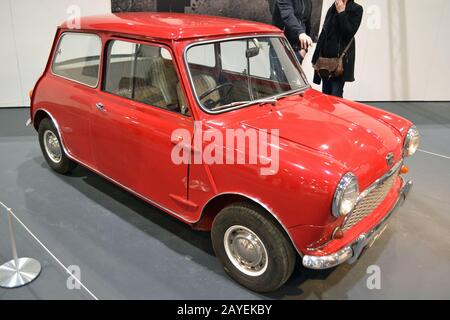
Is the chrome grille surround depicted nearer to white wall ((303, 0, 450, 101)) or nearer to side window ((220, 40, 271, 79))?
side window ((220, 40, 271, 79))

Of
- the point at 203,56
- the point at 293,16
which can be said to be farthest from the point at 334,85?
the point at 203,56

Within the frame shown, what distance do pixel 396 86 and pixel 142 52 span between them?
5507 millimetres

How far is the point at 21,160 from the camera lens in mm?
4258

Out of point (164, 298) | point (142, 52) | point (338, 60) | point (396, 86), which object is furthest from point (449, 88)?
point (164, 298)

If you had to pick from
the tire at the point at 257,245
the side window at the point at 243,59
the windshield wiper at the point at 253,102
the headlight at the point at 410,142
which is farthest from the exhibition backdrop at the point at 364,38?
the tire at the point at 257,245

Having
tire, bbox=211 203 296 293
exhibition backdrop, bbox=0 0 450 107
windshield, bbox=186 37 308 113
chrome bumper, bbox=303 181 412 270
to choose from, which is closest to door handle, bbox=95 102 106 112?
windshield, bbox=186 37 308 113

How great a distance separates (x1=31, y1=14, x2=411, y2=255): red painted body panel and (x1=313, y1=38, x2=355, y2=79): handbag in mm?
1142

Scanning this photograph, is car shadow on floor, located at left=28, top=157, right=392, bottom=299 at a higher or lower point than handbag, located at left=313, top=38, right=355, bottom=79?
lower

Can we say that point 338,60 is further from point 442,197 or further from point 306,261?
point 306,261

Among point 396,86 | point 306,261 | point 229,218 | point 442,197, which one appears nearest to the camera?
point 306,261

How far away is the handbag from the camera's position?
13.3 feet

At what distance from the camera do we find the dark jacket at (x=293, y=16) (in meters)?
3.80

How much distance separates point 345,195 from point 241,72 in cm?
137

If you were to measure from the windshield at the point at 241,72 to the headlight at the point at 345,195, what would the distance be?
0.92m
